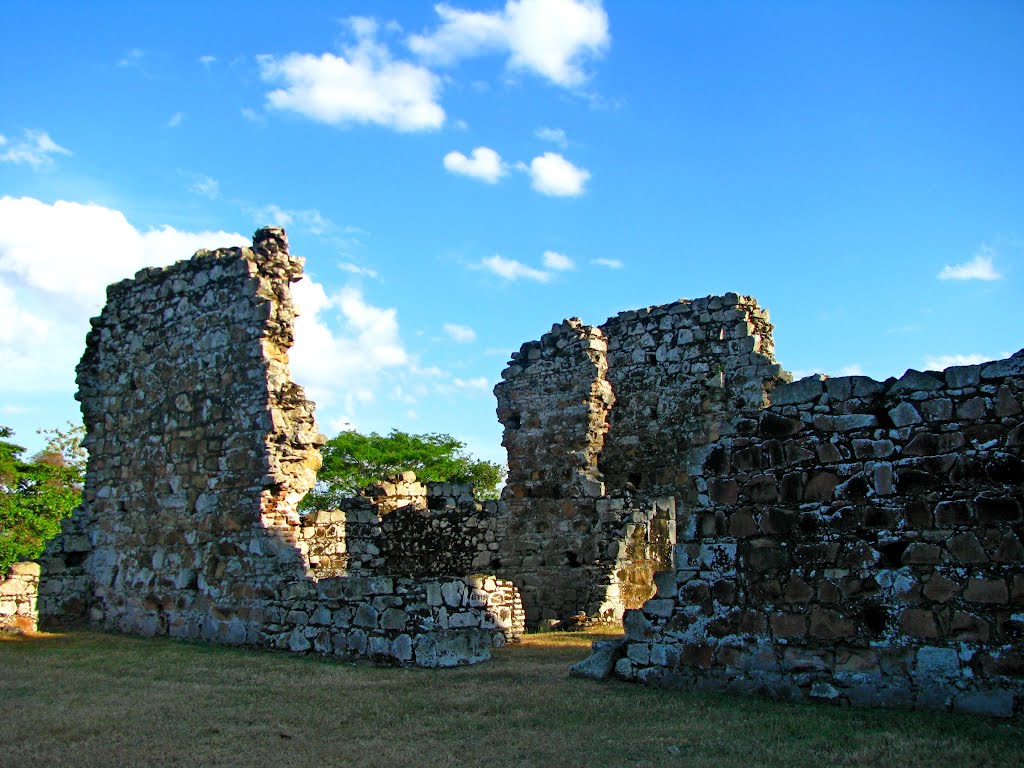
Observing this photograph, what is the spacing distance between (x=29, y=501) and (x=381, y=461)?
16.2 metres

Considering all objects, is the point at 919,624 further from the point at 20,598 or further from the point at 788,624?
the point at 20,598

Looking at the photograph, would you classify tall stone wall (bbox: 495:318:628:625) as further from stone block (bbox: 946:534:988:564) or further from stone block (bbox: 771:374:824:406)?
stone block (bbox: 946:534:988:564)

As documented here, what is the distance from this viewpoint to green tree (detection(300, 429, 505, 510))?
129 ft

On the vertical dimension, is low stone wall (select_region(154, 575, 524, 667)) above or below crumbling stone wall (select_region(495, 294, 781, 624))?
below

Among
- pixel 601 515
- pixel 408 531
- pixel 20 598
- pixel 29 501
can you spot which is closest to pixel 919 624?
pixel 601 515

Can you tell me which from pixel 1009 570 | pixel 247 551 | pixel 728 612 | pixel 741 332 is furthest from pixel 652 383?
pixel 1009 570

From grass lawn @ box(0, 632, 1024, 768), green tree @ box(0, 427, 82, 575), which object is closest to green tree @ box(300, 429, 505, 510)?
green tree @ box(0, 427, 82, 575)

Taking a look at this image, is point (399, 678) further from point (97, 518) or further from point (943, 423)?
point (97, 518)

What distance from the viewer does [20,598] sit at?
1257cm

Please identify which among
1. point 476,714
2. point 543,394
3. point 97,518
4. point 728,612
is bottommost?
point 476,714

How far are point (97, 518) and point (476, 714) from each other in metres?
8.93

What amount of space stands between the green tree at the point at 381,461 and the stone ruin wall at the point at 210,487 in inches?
978

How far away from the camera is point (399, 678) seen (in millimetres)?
8227

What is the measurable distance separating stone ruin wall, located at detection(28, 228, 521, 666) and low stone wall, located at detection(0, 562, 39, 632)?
0.70ft
